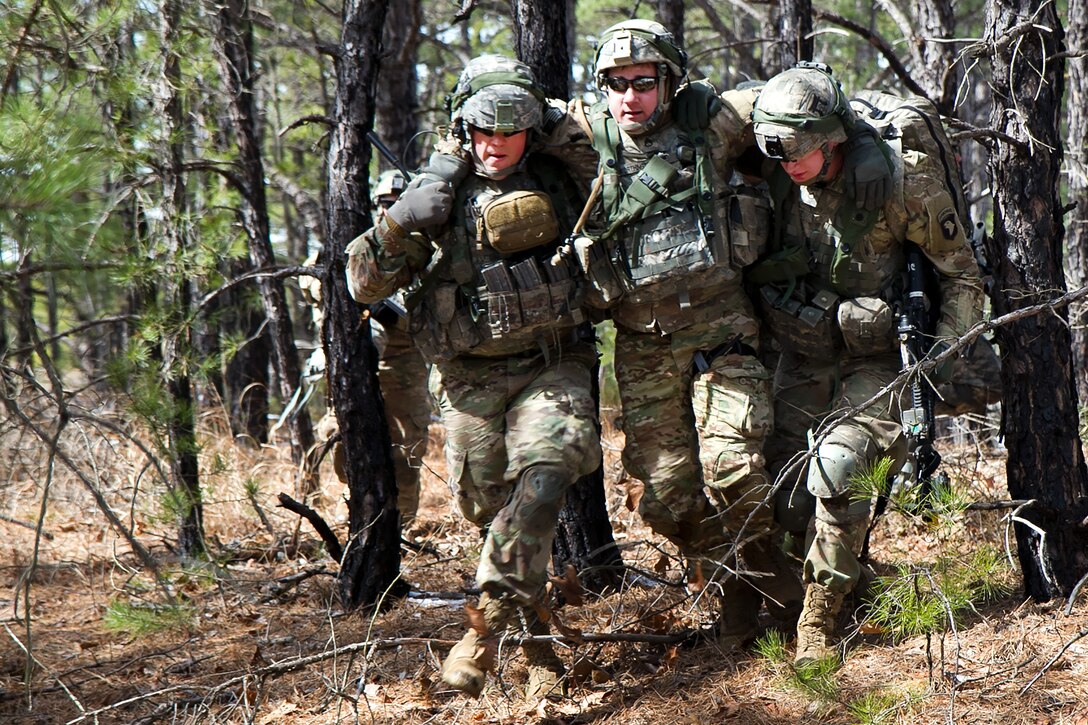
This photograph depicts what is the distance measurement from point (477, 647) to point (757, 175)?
216 cm

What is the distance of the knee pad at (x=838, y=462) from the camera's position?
3.74 meters

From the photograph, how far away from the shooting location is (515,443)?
393 centimetres

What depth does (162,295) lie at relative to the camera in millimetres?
6211

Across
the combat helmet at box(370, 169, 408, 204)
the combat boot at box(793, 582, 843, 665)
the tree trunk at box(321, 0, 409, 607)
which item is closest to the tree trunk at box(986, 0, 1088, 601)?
the combat boot at box(793, 582, 843, 665)

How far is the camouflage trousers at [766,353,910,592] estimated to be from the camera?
3.78 m

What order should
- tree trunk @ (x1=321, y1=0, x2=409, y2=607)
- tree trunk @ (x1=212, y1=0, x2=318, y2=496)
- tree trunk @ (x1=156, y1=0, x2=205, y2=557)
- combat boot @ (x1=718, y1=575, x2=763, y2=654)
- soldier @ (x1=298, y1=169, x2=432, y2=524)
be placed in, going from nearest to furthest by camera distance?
combat boot @ (x1=718, y1=575, x2=763, y2=654)
tree trunk @ (x1=321, y1=0, x2=409, y2=607)
tree trunk @ (x1=156, y1=0, x2=205, y2=557)
soldier @ (x1=298, y1=169, x2=432, y2=524)
tree trunk @ (x1=212, y1=0, x2=318, y2=496)

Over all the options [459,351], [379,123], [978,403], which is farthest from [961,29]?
[459,351]

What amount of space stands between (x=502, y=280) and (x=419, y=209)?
1.35ft

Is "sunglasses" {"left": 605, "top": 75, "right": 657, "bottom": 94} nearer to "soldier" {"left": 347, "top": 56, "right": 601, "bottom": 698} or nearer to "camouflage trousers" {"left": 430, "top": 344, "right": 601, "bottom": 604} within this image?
"soldier" {"left": 347, "top": 56, "right": 601, "bottom": 698}

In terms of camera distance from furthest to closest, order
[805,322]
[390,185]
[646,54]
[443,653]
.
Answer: [390,185], [443,653], [805,322], [646,54]

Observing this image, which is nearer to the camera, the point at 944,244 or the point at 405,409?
the point at 944,244

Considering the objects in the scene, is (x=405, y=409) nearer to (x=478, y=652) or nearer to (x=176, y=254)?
(x=176, y=254)

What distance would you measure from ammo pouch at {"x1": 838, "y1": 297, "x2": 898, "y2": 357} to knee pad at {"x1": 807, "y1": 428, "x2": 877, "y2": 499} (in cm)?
38

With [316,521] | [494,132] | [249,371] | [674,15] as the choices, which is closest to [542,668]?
[316,521]
